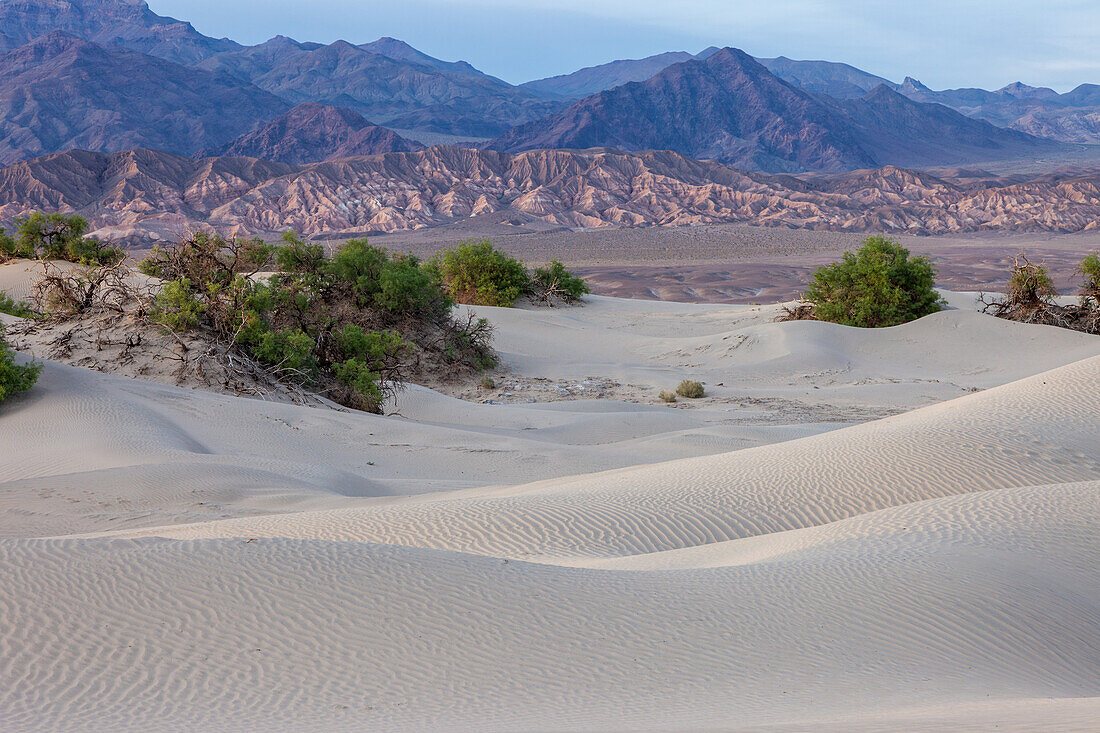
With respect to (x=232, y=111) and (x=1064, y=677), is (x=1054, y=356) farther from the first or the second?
(x=232, y=111)

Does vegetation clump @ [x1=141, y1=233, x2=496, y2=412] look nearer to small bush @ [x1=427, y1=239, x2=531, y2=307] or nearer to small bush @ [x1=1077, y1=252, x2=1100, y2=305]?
small bush @ [x1=427, y1=239, x2=531, y2=307]

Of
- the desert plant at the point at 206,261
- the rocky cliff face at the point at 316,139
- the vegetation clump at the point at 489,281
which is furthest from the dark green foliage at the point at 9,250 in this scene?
the rocky cliff face at the point at 316,139

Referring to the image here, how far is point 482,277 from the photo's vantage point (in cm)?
2512

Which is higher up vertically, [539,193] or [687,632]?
[539,193]

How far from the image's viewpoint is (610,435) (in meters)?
11.7

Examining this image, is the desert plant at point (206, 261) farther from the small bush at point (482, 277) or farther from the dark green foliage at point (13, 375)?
the small bush at point (482, 277)

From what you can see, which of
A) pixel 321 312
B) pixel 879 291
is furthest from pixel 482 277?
pixel 321 312

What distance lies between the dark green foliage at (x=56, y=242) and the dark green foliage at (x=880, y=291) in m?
15.8

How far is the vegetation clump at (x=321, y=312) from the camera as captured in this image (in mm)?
11766

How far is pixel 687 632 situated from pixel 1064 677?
174cm

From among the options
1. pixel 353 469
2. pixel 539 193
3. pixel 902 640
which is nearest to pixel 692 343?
pixel 353 469

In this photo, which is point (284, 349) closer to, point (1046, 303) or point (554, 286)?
point (554, 286)

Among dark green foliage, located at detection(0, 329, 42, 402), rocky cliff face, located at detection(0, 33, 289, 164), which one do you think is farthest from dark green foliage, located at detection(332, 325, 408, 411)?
rocky cliff face, located at detection(0, 33, 289, 164)

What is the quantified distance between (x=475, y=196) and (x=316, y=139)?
6969 cm
